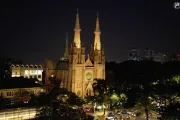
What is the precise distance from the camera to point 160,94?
48.3 metres

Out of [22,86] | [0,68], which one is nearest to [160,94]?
[22,86]

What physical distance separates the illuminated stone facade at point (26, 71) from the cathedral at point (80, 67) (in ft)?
76.8

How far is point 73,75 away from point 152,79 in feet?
64.3

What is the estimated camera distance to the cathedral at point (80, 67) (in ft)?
206

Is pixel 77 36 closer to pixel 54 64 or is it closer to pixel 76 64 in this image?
pixel 76 64

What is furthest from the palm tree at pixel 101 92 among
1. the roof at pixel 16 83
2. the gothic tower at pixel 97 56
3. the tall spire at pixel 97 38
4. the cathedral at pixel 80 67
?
the roof at pixel 16 83

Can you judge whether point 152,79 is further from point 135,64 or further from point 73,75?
point 135,64

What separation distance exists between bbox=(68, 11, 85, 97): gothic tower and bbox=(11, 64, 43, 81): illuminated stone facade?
2871cm

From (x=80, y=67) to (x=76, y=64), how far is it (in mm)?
1305

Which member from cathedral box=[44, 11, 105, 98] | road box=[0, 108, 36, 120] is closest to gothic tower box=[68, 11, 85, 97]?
cathedral box=[44, 11, 105, 98]

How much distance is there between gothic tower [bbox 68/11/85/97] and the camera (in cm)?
6249

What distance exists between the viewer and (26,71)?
295ft

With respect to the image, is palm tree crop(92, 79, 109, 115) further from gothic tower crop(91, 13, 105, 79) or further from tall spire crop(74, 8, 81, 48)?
tall spire crop(74, 8, 81, 48)

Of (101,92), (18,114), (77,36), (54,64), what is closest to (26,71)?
(54,64)
